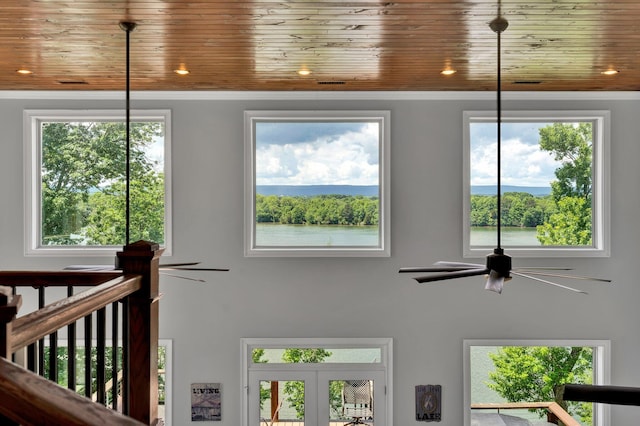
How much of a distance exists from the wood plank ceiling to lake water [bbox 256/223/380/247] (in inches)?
61.9

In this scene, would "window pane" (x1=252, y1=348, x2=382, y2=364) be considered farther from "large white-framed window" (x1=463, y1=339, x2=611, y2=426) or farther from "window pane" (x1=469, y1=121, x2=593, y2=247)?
"window pane" (x1=469, y1=121, x2=593, y2=247)

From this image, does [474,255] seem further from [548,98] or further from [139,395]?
[139,395]

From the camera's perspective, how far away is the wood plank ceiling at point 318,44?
2.88 meters

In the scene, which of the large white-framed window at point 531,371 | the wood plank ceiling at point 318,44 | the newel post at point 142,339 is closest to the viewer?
the newel post at point 142,339

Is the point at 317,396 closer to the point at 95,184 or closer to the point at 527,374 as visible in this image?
the point at 527,374

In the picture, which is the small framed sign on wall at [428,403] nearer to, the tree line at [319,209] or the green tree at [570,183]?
the tree line at [319,209]

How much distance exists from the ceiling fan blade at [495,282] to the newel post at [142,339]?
1.87 m

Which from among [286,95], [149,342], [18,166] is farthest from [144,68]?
[149,342]

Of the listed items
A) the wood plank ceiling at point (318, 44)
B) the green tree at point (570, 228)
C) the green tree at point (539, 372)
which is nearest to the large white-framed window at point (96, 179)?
the wood plank ceiling at point (318, 44)

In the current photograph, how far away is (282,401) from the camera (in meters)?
5.25

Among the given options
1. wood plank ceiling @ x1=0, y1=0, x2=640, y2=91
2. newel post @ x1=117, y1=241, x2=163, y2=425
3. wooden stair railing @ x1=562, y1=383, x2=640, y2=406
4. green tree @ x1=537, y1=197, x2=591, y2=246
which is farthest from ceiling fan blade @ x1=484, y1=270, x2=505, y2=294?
green tree @ x1=537, y1=197, x2=591, y2=246

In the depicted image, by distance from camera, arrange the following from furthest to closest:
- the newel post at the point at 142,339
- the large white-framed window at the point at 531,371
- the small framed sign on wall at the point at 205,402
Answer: the large white-framed window at the point at 531,371
the small framed sign on wall at the point at 205,402
the newel post at the point at 142,339

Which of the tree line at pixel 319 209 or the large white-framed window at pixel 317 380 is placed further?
the tree line at pixel 319 209

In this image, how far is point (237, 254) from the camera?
5.11 m
